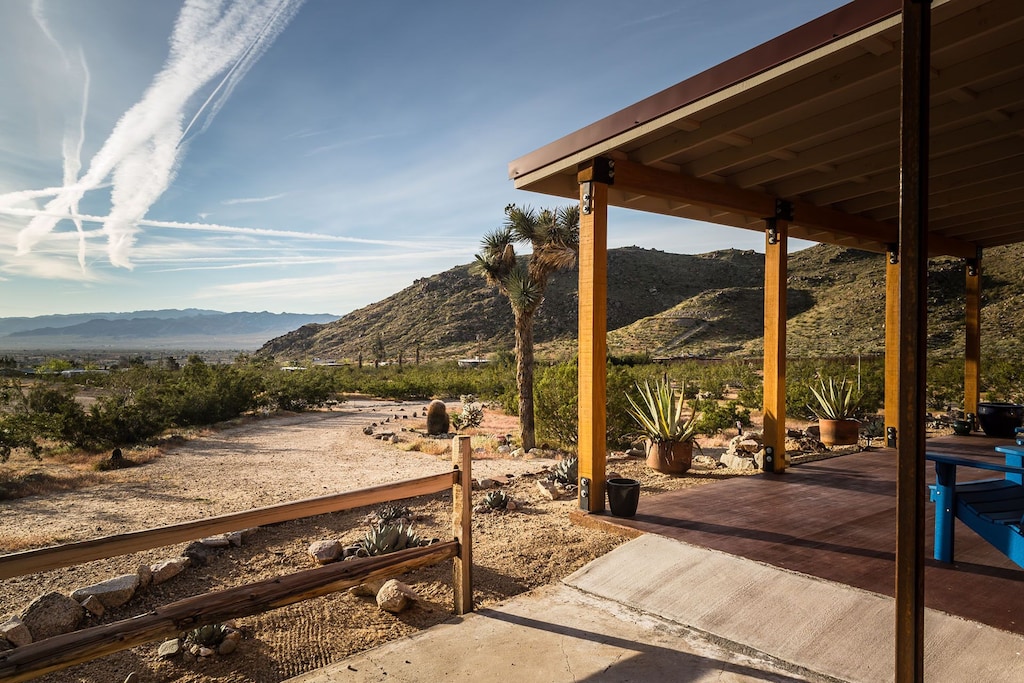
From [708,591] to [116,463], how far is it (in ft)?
31.3

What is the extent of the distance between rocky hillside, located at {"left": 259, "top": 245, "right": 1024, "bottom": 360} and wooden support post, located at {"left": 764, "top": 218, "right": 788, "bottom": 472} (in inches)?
725

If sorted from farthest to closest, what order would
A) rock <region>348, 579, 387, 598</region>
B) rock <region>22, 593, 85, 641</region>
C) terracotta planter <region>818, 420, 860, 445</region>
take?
1. terracotta planter <region>818, 420, 860, 445</region>
2. rock <region>348, 579, 387, 598</region>
3. rock <region>22, 593, 85, 641</region>

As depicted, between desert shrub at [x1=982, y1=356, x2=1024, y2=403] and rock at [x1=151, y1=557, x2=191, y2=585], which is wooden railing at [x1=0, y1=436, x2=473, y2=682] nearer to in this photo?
rock at [x1=151, y1=557, x2=191, y2=585]

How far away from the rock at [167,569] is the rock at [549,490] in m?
3.35

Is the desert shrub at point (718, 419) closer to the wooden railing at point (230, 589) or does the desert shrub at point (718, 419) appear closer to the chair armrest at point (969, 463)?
the chair armrest at point (969, 463)

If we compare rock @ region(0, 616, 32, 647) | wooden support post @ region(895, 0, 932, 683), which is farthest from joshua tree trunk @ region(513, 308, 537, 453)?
wooden support post @ region(895, 0, 932, 683)

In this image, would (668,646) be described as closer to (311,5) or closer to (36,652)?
(36,652)

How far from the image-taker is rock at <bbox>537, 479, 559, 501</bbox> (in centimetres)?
610

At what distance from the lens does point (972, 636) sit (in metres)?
2.74

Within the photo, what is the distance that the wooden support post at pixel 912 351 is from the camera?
49.8 inches

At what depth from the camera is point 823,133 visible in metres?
4.28

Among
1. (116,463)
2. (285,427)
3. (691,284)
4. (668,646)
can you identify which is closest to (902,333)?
(668,646)

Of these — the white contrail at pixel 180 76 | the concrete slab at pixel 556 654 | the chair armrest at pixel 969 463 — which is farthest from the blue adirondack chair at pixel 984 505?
the white contrail at pixel 180 76

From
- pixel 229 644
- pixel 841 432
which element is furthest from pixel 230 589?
pixel 841 432
